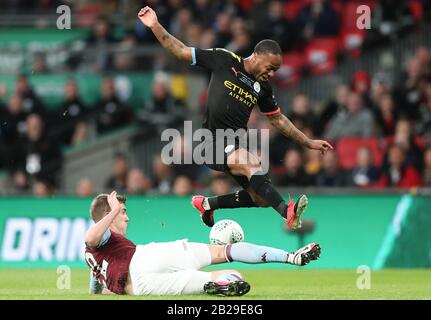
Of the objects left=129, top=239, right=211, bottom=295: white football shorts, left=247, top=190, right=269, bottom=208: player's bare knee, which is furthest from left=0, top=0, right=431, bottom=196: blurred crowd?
left=129, top=239, right=211, bottom=295: white football shorts

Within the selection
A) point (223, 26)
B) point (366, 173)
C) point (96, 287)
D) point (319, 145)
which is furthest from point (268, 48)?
point (223, 26)

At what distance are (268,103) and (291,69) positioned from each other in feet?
29.3

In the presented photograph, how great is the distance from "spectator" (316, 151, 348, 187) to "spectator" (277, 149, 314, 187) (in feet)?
0.56

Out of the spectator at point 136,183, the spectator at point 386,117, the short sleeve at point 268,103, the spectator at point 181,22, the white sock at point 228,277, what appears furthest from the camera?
the spectator at point 181,22

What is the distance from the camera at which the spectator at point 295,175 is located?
18.0 meters

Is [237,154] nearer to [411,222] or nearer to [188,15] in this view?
[411,222]

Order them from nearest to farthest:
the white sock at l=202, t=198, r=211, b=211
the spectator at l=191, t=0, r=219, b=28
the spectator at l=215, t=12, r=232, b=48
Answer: the white sock at l=202, t=198, r=211, b=211
the spectator at l=215, t=12, r=232, b=48
the spectator at l=191, t=0, r=219, b=28

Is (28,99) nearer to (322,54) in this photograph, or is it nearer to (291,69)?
(291,69)

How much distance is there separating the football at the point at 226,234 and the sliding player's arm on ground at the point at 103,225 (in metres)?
1.49

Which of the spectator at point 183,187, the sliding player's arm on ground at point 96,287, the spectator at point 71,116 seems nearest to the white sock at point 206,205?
the sliding player's arm on ground at point 96,287

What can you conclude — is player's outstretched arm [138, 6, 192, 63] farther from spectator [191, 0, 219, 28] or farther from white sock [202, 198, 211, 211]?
spectator [191, 0, 219, 28]

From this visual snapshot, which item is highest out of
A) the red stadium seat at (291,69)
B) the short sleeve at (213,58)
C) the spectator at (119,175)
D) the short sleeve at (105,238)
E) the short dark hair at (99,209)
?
the red stadium seat at (291,69)

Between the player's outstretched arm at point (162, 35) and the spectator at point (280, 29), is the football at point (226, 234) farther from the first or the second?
the spectator at point (280, 29)

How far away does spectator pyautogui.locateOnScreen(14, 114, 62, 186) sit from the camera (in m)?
20.0
